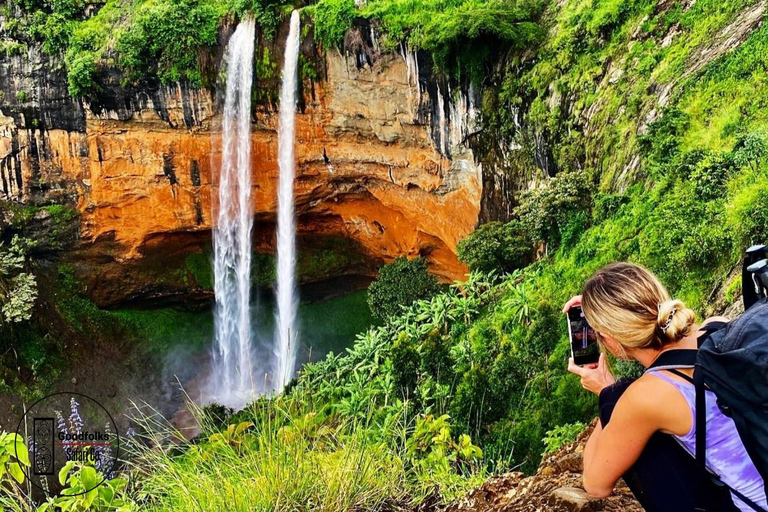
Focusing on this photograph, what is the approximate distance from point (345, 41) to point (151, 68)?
530cm

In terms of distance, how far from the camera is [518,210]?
9.39 metres

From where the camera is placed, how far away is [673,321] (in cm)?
152

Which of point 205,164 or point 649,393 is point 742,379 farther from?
point 205,164

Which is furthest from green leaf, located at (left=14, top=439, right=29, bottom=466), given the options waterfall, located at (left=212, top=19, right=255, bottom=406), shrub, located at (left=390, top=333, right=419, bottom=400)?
waterfall, located at (left=212, top=19, right=255, bottom=406)

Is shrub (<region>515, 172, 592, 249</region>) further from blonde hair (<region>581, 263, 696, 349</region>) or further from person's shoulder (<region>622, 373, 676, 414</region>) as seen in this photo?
person's shoulder (<region>622, 373, 676, 414</region>)

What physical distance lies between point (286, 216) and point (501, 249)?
25.6 ft

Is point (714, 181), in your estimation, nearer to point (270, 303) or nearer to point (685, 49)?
point (685, 49)

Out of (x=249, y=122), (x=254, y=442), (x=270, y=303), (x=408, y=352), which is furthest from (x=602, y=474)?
(x=270, y=303)

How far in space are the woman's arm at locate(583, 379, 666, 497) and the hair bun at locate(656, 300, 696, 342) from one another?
19cm

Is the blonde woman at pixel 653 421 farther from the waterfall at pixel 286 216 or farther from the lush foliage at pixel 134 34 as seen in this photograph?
the lush foliage at pixel 134 34

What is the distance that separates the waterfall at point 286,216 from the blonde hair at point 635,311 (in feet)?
42.1

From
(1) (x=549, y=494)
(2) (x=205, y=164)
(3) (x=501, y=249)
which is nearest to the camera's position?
(1) (x=549, y=494)

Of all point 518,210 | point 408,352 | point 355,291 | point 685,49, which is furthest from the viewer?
point 355,291

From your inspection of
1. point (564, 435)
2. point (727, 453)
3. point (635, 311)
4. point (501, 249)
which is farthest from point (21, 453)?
point (501, 249)
